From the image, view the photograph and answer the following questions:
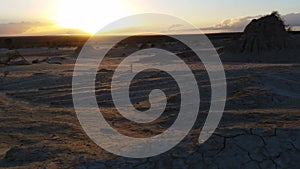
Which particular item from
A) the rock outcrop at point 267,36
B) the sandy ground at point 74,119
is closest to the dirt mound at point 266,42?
the rock outcrop at point 267,36

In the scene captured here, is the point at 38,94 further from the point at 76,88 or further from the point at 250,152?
the point at 250,152

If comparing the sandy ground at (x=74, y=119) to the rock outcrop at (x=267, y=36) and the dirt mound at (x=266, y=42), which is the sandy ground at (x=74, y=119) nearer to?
the dirt mound at (x=266, y=42)

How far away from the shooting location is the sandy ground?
3869mm

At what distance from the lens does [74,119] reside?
5754 mm

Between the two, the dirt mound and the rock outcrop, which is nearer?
the dirt mound

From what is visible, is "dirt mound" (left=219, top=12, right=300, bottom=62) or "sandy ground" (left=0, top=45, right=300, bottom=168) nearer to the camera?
"sandy ground" (left=0, top=45, right=300, bottom=168)

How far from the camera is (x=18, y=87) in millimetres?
9508

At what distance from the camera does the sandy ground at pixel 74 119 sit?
3869 millimetres

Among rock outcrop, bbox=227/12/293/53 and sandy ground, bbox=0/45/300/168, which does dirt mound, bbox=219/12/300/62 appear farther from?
sandy ground, bbox=0/45/300/168

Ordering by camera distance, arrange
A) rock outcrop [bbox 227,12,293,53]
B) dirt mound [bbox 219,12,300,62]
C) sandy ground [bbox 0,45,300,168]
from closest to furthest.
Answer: sandy ground [bbox 0,45,300,168] < dirt mound [bbox 219,12,300,62] < rock outcrop [bbox 227,12,293,53]

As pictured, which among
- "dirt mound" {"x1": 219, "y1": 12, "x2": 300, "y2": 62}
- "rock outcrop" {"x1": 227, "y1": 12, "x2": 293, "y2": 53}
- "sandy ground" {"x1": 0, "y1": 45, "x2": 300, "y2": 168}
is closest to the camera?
"sandy ground" {"x1": 0, "y1": 45, "x2": 300, "y2": 168}

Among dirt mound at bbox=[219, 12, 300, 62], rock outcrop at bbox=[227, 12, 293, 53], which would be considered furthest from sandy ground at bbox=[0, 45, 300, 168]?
rock outcrop at bbox=[227, 12, 293, 53]

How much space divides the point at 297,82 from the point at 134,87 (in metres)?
4.05

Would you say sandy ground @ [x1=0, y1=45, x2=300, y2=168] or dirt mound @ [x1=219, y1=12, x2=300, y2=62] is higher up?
dirt mound @ [x1=219, y1=12, x2=300, y2=62]
